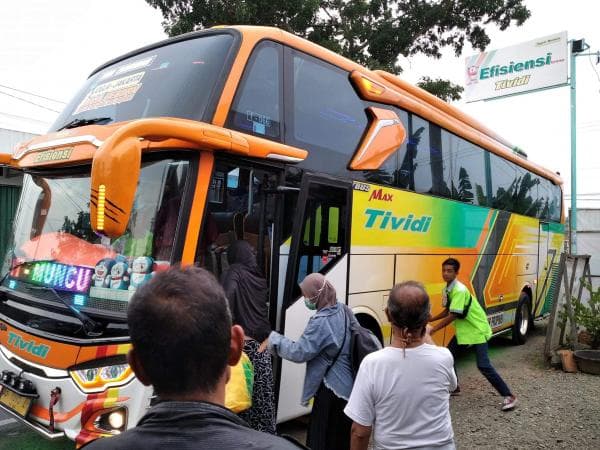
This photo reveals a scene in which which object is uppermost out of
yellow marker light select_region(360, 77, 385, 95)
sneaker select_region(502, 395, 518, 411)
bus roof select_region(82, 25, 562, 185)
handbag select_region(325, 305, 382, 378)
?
bus roof select_region(82, 25, 562, 185)

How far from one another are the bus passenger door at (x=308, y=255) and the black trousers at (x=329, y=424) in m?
0.92

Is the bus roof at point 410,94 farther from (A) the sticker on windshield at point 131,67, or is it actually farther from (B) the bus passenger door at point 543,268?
(B) the bus passenger door at point 543,268

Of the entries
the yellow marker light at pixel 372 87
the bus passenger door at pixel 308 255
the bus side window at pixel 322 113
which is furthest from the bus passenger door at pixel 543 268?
the bus passenger door at pixel 308 255

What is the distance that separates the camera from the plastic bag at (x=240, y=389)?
9.23 feet

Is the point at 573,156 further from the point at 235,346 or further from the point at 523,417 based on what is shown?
the point at 235,346

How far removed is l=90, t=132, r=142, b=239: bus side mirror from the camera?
8.52ft

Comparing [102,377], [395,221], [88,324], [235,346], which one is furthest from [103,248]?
[395,221]

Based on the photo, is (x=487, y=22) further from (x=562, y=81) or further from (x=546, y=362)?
(x=546, y=362)

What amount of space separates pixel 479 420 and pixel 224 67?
4.40m

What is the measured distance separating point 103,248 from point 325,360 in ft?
5.90

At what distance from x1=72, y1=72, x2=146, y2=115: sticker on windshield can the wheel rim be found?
830 centimetres

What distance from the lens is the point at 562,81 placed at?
59.9 ft

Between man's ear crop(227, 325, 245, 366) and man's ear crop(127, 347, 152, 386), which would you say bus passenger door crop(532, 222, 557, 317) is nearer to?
man's ear crop(227, 325, 245, 366)

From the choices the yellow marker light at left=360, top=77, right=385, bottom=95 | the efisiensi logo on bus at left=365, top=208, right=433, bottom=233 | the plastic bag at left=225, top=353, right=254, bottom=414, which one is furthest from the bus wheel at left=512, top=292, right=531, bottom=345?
the plastic bag at left=225, top=353, right=254, bottom=414
